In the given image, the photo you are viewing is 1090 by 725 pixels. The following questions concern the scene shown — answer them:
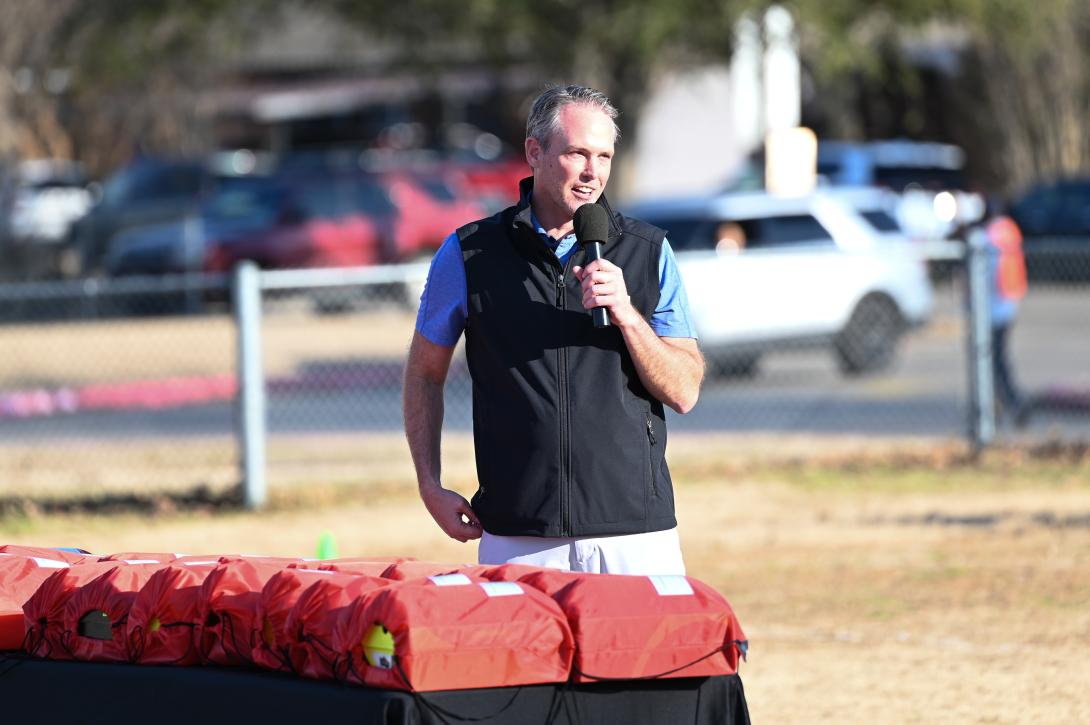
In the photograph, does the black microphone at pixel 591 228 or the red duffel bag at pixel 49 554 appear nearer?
the black microphone at pixel 591 228

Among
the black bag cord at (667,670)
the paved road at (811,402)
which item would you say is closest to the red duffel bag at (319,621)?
the black bag cord at (667,670)

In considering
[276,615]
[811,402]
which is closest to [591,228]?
[276,615]

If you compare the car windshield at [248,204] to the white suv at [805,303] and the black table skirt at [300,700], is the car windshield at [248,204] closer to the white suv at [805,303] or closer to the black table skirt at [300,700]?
the white suv at [805,303]

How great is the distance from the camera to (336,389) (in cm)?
1562

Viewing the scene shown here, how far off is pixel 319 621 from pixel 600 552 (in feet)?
2.67

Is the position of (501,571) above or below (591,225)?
below

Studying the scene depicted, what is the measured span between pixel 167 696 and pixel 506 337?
123cm

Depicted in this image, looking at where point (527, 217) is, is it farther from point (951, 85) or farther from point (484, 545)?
point (951, 85)

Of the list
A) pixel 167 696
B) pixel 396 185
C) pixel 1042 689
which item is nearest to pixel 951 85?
pixel 396 185

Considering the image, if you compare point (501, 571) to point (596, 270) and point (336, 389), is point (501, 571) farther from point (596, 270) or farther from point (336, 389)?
point (336, 389)

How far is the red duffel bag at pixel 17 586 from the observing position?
16.2 ft

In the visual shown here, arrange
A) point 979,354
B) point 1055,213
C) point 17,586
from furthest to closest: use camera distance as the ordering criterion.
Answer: point 1055,213, point 979,354, point 17,586

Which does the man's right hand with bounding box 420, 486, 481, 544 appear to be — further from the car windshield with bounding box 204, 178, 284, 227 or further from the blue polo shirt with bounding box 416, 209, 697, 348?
the car windshield with bounding box 204, 178, 284, 227

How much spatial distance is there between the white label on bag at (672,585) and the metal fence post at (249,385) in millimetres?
7481
